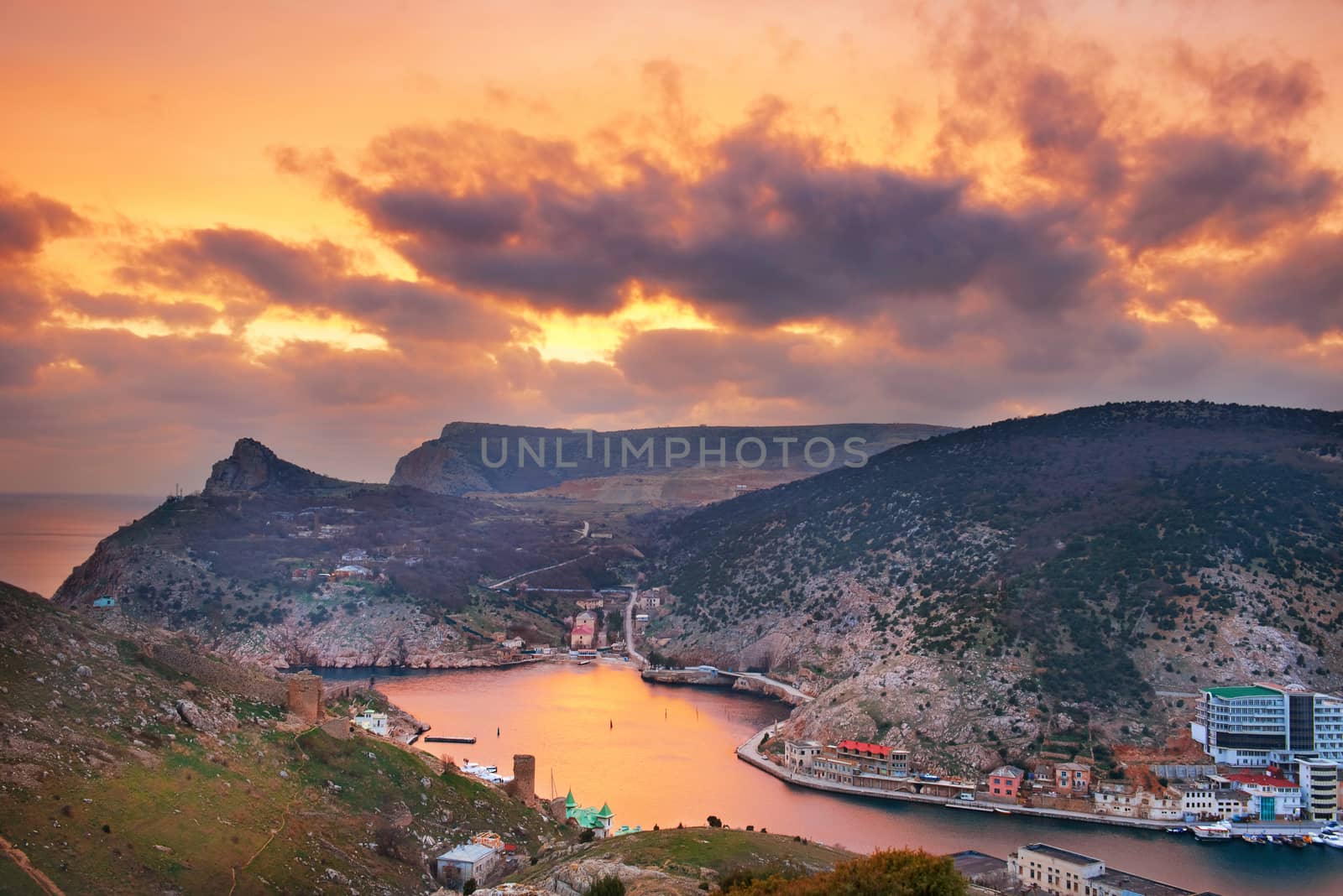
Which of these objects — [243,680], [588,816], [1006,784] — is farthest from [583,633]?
[243,680]

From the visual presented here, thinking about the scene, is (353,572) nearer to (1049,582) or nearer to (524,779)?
(1049,582)

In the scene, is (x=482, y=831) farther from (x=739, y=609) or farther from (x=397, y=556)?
(x=397, y=556)

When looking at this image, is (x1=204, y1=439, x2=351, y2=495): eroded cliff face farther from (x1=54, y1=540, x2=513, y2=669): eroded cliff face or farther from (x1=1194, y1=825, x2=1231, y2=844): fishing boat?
(x1=1194, y1=825, x2=1231, y2=844): fishing boat

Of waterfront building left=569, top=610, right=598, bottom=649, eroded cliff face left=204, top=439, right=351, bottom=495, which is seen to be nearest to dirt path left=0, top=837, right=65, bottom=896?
waterfront building left=569, top=610, right=598, bottom=649

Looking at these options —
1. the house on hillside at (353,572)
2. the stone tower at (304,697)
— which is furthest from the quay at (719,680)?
the stone tower at (304,697)

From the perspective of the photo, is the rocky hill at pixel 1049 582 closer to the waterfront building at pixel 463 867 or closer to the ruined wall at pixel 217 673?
the waterfront building at pixel 463 867

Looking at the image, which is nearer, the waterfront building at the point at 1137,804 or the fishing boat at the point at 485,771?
the fishing boat at the point at 485,771
